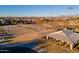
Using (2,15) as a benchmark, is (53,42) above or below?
below

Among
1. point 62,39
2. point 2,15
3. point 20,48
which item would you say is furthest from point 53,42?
point 2,15

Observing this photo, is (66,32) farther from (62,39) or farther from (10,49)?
(10,49)
